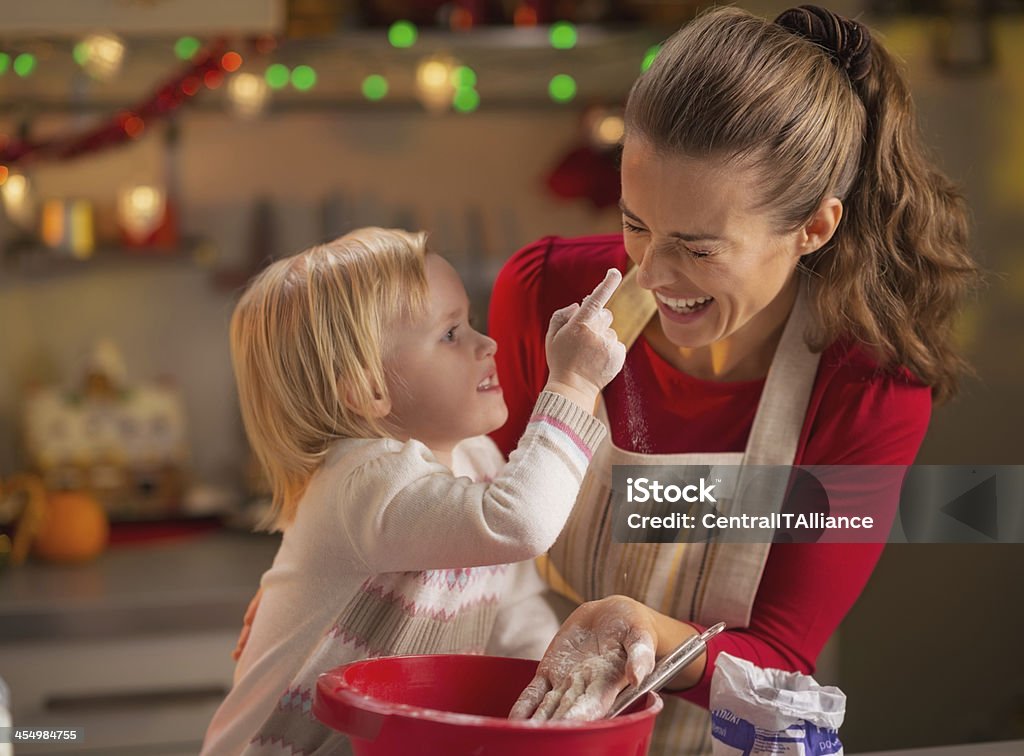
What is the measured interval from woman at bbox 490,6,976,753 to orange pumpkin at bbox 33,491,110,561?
3.59 ft

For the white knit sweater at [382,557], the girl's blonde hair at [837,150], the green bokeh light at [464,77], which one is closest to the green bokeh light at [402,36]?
the green bokeh light at [464,77]

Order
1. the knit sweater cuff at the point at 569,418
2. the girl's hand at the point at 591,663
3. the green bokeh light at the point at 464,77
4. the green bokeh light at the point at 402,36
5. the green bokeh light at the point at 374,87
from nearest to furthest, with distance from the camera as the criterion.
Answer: the girl's hand at the point at 591,663
the knit sweater cuff at the point at 569,418
the green bokeh light at the point at 402,36
the green bokeh light at the point at 464,77
the green bokeh light at the point at 374,87

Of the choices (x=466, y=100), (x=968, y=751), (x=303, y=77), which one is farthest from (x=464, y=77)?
(x=968, y=751)

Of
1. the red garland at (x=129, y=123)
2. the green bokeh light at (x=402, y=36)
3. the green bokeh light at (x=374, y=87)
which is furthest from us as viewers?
the green bokeh light at (x=374, y=87)

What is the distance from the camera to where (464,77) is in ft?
7.50

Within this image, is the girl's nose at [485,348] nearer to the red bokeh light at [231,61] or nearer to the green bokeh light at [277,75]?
the red bokeh light at [231,61]

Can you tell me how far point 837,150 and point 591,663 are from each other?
18.7 inches

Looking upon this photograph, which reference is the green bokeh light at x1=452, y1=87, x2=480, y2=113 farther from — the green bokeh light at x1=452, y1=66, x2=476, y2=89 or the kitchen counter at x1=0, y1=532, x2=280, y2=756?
the kitchen counter at x1=0, y1=532, x2=280, y2=756

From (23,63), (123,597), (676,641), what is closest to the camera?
(676,641)

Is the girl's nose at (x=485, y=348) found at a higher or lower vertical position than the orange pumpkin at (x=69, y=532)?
higher

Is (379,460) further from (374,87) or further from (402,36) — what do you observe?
(374,87)

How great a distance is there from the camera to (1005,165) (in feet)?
6.09

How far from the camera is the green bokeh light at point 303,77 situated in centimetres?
227

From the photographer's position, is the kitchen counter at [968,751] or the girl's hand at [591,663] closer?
the girl's hand at [591,663]
